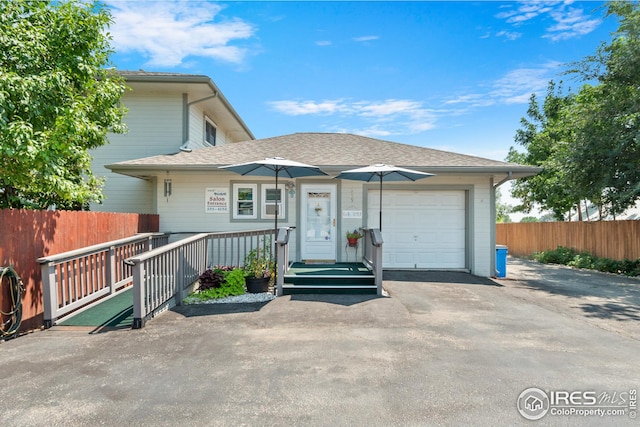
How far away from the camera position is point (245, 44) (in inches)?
423

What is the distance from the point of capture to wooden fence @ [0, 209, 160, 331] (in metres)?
4.50

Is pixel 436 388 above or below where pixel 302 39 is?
below

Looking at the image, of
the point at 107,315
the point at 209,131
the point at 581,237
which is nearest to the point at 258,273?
the point at 107,315

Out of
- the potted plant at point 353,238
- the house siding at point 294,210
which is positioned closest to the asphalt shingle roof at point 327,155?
the house siding at point 294,210

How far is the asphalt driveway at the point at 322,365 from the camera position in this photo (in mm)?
2678

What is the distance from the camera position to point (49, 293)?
183 inches

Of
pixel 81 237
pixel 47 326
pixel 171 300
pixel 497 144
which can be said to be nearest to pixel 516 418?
pixel 171 300

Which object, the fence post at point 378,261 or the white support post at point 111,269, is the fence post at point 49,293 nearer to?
the white support post at point 111,269

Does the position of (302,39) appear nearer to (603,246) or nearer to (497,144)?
(603,246)

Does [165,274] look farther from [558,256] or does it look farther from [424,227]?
[558,256]

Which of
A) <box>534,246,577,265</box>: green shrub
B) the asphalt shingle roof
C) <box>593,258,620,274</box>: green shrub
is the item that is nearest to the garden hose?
the asphalt shingle roof

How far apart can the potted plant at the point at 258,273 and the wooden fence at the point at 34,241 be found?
294 cm

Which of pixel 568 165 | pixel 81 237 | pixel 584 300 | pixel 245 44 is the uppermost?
pixel 245 44

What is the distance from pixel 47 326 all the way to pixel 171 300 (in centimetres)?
167
